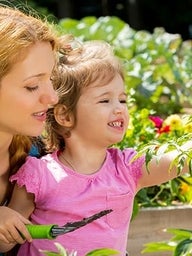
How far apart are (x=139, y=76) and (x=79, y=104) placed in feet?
8.86

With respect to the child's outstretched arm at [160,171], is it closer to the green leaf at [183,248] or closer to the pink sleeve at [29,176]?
the pink sleeve at [29,176]

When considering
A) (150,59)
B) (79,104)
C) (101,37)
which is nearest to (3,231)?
(79,104)

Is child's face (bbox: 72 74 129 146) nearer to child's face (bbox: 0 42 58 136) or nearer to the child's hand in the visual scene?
child's face (bbox: 0 42 58 136)

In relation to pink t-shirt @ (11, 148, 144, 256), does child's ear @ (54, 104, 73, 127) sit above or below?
above

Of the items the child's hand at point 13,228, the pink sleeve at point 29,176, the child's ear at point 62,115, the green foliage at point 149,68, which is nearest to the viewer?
the child's hand at point 13,228

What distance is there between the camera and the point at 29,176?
263 cm

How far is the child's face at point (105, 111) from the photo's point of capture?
265 cm

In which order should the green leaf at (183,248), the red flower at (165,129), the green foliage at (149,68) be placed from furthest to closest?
the green foliage at (149,68)
the red flower at (165,129)
the green leaf at (183,248)

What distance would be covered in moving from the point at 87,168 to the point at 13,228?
382 millimetres

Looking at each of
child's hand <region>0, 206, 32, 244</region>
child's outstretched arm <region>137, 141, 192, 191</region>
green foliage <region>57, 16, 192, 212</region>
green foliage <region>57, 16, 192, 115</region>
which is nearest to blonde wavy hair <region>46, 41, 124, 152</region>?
child's outstretched arm <region>137, 141, 192, 191</region>

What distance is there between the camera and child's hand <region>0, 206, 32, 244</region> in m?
2.39

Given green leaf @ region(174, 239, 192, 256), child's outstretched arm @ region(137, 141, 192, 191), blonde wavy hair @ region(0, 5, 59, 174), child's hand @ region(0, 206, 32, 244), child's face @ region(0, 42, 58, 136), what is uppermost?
blonde wavy hair @ region(0, 5, 59, 174)

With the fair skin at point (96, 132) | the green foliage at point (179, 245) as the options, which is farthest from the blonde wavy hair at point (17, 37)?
the green foliage at point (179, 245)

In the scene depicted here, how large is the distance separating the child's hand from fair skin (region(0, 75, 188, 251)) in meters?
0.19
